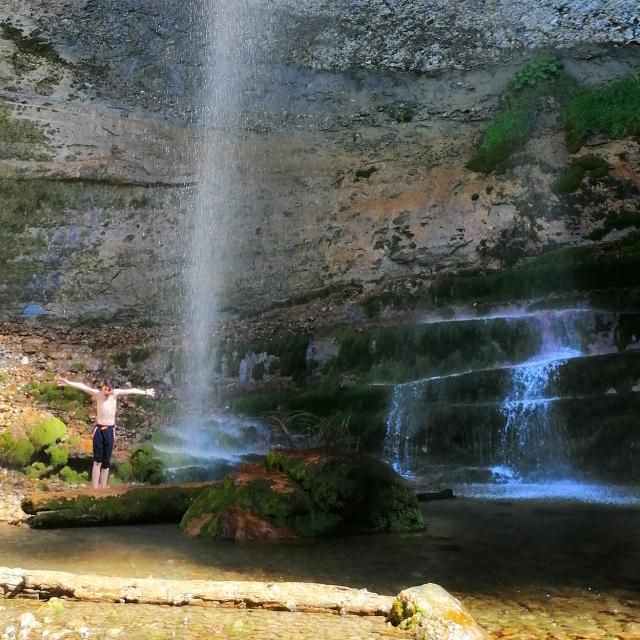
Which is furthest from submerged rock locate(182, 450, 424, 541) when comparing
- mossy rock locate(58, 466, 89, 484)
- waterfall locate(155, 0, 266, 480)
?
mossy rock locate(58, 466, 89, 484)

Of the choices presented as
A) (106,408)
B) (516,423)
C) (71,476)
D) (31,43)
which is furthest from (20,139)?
(516,423)

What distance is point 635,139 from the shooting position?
54.9ft

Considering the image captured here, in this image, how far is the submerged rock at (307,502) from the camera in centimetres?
718

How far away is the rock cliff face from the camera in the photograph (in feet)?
54.9

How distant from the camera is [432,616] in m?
3.79

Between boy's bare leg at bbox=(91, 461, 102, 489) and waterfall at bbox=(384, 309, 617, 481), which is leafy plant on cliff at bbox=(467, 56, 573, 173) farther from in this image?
boy's bare leg at bbox=(91, 461, 102, 489)

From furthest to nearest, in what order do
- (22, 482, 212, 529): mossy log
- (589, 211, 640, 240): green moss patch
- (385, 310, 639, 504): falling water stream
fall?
(589, 211, 640, 240): green moss patch → (385, 310, 639, 504): falling water stream → (22, 482, 212, 529): mossy log

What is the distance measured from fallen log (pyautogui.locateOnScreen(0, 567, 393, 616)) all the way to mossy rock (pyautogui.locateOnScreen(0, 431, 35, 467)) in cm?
649

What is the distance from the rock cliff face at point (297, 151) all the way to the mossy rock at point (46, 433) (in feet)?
19.1

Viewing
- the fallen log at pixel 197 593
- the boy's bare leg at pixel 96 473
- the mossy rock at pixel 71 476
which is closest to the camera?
the fallen log at pixel 197 593

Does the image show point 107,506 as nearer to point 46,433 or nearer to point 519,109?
point 46,433

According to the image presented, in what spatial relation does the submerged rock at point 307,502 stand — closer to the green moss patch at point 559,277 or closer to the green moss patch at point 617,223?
the green moss patch at point 559,277

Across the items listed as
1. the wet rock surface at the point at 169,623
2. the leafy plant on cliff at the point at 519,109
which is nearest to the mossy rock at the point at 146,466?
the wet rock surface at the point at 169,623

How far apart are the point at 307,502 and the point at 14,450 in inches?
206
